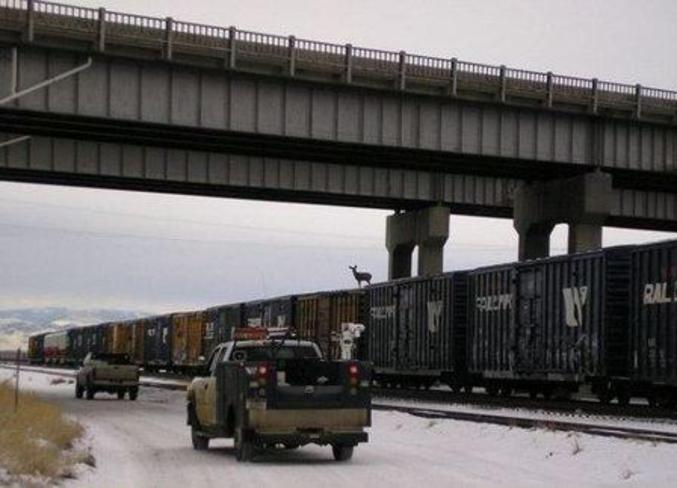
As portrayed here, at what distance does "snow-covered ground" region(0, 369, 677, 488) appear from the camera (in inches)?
550

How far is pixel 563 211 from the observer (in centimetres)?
5669

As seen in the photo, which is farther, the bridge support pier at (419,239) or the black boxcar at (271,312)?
the bridge support pier at (419,239)

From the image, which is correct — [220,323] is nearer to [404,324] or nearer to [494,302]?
[404,324]

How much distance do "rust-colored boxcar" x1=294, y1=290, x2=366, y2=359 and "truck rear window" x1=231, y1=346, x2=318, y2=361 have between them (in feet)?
77.0

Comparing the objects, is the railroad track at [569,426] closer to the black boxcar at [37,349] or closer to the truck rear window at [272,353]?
the truck rear window at [272,353]

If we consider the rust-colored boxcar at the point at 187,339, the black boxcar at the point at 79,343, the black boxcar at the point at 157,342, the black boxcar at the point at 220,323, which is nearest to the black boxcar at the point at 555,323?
the black boxcar at the point at 220,323

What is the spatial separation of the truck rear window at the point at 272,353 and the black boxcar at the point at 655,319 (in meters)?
11.0

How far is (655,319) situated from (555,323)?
4173 mm

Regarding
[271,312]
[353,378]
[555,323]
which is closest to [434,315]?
[555,323]

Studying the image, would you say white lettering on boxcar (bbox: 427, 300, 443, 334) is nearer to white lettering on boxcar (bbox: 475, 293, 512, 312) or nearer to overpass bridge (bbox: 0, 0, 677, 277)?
white lettering on boxcar (bbox: 475, 293, 512, 312)

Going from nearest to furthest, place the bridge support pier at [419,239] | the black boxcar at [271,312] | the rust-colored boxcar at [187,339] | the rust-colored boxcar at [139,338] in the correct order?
the black boxcar at [271,312], the rust-colored boxcar at [187,339], the bridge support pier at [419,239], the rust-colored boxcar at [139,338]

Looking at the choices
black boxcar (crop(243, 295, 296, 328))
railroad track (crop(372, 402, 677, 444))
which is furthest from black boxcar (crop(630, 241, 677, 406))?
black boxcar (crop(243, 295, 296, 328))

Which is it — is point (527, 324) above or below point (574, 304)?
below

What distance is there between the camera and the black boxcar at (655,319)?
25438 millimetres
